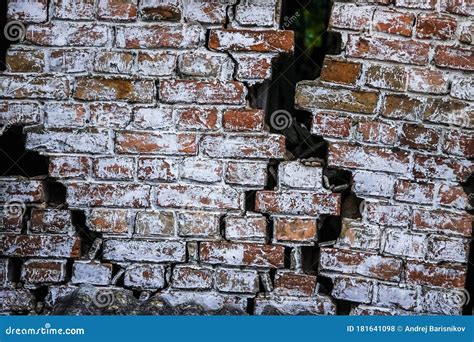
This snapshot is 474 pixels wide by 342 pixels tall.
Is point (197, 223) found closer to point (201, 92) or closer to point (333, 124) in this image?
point (201, 92)

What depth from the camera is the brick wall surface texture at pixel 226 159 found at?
2.04 metres

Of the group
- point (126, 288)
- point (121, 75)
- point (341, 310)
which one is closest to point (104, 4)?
point (121, 75)

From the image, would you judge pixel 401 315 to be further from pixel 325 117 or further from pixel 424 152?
pixel 325 117

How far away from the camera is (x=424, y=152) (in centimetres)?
205

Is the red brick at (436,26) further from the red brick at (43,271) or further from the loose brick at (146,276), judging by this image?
the red brick at (43,271)

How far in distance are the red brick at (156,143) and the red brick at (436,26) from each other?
2.79 ft

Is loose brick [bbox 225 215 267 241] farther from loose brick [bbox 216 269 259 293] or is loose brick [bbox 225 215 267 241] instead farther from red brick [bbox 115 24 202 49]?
red brick [bbox 115 24 202 49]

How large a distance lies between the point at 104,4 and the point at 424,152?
1.20 m

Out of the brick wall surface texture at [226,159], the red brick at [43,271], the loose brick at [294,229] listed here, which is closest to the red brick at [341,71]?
the brick wall surface texture at [226,159]

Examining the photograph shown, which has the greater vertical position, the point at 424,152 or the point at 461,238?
the point at 424,152

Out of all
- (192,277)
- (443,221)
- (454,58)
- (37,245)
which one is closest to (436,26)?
(454,58)

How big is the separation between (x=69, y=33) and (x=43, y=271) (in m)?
Answer: 0.84

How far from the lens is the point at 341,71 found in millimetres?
2039

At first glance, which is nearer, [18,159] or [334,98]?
[334,98]
